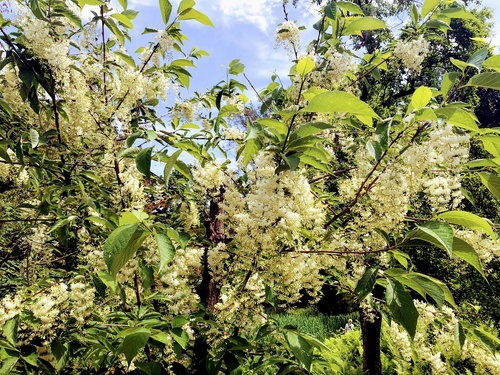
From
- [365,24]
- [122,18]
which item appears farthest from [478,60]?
[122,18]

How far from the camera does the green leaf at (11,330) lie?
1.43m

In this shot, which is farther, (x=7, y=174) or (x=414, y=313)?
(x=7, y=174)

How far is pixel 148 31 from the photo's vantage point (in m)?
2.10

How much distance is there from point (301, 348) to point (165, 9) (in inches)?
62.8

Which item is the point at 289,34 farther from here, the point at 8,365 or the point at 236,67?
the point at 8,365

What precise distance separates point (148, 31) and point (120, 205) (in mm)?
1059

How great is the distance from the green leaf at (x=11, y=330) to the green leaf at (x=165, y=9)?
4.92ft

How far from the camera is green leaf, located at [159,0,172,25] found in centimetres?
170

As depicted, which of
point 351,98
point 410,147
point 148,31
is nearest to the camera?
point 351,98

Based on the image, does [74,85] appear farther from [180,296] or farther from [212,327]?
[212,327]

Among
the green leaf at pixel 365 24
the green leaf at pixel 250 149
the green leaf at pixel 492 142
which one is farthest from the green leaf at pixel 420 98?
the green leaf at pixel 365 24

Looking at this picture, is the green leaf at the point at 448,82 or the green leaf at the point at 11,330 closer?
the green leaf at the point at 448,82

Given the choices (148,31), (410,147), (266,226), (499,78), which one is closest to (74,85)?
(148,31)

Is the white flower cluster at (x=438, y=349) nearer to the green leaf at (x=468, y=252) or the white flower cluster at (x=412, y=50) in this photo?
the green leaf at (x=468, y=252)
